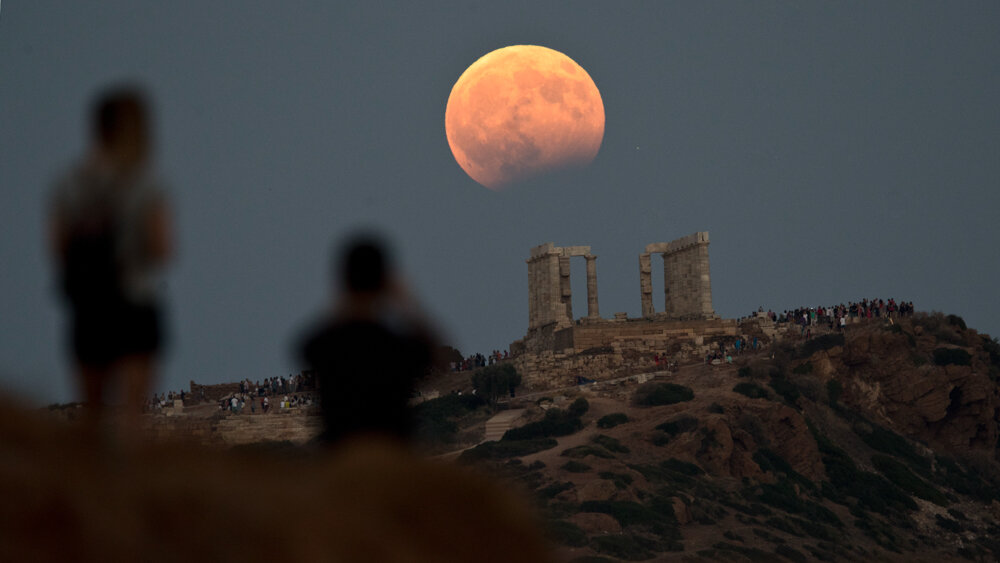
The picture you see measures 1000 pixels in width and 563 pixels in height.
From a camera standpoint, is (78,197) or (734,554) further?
(734,554)

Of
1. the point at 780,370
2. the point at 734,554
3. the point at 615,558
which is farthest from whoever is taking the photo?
the point at 780,370

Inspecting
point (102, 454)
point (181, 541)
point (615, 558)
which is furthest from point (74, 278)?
point (615, 558)

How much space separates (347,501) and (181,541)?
465mm

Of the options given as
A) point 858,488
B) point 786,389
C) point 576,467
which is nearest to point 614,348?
point 786,389

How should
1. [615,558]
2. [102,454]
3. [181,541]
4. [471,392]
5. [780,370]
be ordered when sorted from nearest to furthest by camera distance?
[181,541], [102,454], [615,558], [780,370], [471,392]

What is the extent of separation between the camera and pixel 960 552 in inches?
1257

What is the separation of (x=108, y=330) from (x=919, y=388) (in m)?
44.8

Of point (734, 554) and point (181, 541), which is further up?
point (181, 541)

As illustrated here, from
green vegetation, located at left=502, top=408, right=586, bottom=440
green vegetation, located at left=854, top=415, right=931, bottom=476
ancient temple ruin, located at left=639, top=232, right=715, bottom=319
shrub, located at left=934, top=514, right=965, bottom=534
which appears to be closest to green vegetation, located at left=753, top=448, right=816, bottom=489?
shrub, located at left=934, top=514, right=965, bottom=534

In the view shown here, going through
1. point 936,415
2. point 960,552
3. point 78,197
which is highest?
point 78,197

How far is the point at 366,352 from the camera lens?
3.58 meters

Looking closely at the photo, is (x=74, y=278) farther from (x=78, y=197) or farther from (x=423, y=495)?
(x=423, y=495)

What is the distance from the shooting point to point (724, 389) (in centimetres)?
4100

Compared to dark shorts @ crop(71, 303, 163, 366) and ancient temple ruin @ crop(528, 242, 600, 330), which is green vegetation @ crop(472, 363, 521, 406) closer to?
ancient temple ruin @ crop(528, 242, 600, 330)
